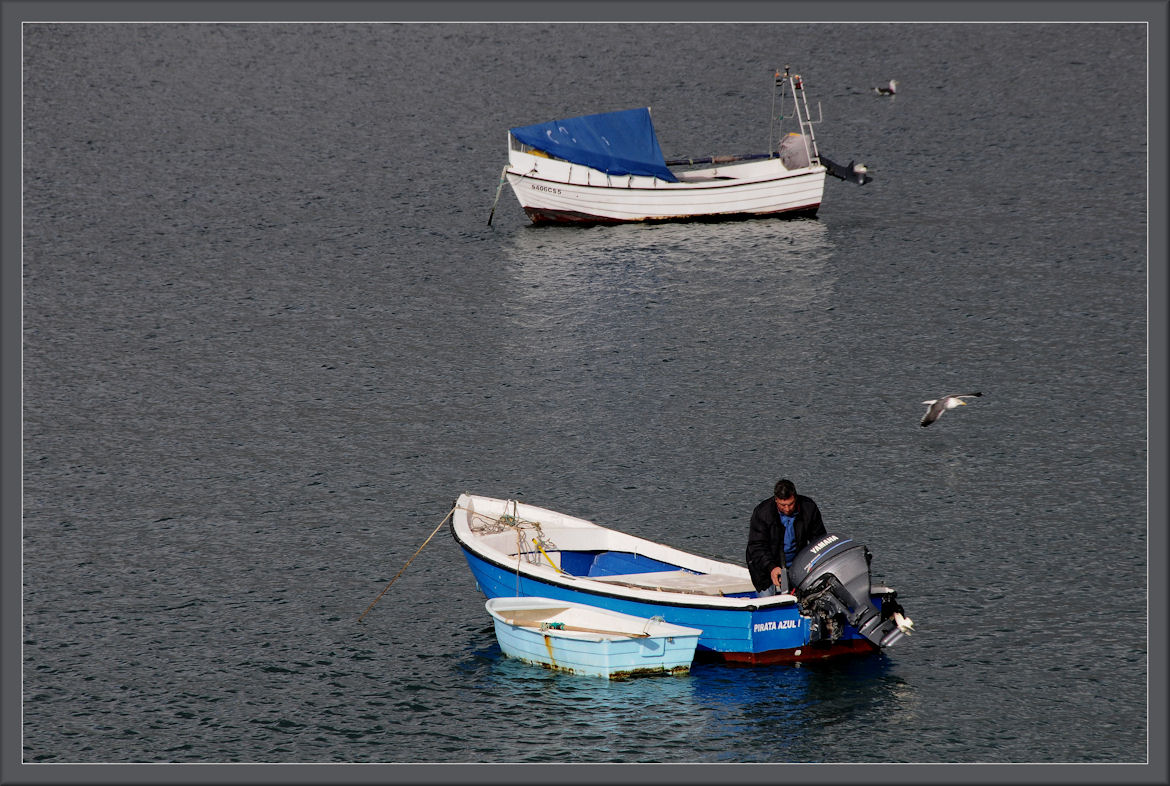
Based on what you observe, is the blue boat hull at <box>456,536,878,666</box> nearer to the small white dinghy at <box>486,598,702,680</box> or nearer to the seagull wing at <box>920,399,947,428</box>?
the small white dinghy at <box>486,598,702,680</box>

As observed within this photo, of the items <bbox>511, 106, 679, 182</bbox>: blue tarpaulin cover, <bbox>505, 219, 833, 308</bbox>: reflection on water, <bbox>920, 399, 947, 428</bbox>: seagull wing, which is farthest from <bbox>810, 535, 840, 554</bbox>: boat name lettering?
<bbox>511, 106, 679, 182</bbox>: blue tarpaulin cover

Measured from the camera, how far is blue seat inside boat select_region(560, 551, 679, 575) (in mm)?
26250

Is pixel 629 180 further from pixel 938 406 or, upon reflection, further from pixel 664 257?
pixel 938 406

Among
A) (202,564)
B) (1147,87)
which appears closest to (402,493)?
(202,564)

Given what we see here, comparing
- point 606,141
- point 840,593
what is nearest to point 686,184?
point 606,141

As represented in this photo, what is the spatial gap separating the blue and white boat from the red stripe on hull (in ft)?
0.05

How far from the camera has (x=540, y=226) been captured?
51656mm

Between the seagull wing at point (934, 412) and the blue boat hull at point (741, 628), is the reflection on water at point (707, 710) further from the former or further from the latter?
the seagull wing at point (934, 412)

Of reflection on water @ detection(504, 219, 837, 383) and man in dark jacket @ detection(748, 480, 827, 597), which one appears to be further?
reflection on water @ detection(504, 219, 837, 383)

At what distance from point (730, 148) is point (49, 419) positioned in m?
31.4

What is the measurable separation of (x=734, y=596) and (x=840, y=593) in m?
2.02

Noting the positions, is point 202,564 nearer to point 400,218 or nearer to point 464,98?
point 400,218

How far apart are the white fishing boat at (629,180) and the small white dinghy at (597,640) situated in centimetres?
2765

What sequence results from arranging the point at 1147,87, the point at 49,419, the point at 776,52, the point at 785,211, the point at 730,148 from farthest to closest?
the point at 776,52, the point at 1147,87, the point at 730,148, the point at 785,211, the point at 49,419
